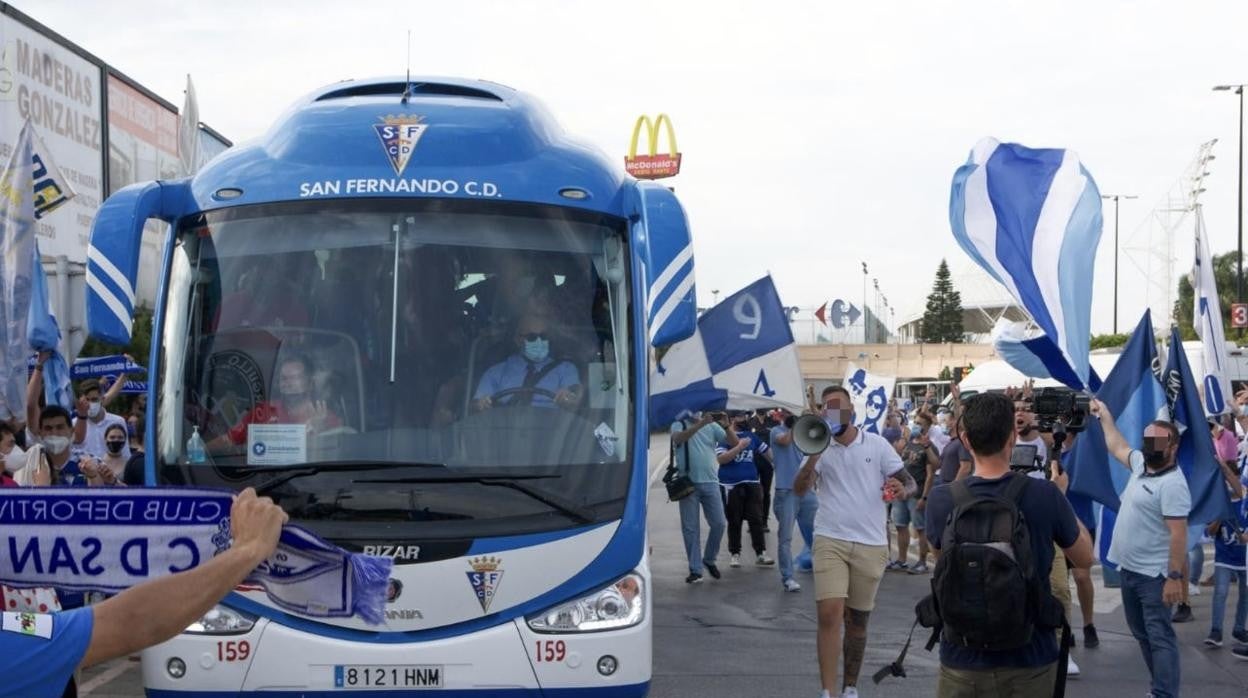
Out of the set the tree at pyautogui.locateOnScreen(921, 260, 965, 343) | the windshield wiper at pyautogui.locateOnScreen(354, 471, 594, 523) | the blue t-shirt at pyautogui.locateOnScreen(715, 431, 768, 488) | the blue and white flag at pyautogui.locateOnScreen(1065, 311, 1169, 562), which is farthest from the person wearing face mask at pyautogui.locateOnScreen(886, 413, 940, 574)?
the tree at pyautogui.locateOnScreen(921, 260, 965, 343)

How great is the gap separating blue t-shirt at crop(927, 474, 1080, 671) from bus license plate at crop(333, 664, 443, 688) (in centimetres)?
211

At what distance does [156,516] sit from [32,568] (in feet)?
0.90

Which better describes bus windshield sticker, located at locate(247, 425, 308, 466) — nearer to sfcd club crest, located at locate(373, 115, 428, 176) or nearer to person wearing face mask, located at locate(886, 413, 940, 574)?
sfcd club crest, located at locate(373, 115, 428, 176)

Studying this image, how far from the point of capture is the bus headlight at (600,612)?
6133 mm

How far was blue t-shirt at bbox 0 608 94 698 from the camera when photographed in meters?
2.56

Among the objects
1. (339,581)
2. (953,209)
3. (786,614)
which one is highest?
(953,209)

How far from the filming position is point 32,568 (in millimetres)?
3100

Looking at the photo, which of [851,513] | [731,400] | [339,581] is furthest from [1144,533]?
[339,581]

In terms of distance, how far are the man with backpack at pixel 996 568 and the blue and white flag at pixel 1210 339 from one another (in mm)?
11840

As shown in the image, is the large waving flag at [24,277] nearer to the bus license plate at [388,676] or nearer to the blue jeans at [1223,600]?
the bus license plate at [388,676]

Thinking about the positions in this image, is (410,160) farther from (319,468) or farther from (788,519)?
(788,519)

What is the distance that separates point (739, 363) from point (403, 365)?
5.56 m

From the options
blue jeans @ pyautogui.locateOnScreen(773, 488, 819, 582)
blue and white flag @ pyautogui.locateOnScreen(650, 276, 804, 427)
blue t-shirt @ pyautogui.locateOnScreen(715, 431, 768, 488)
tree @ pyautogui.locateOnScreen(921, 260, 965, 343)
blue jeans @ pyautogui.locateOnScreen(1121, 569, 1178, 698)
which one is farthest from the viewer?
tree @ pyautogui.locateOnScreen(921, 260, 965, 343)

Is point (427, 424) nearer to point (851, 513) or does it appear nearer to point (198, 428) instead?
point (198, 428)
